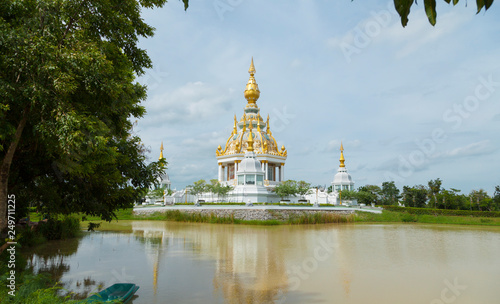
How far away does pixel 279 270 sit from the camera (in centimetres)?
939

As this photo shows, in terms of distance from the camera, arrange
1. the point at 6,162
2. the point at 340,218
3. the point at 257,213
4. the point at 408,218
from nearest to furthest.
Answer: the point at 6,162
the point at 257,213
the point at 340,218
the point at 408,218

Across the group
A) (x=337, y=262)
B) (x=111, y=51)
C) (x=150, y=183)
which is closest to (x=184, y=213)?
(x=150, y=183)

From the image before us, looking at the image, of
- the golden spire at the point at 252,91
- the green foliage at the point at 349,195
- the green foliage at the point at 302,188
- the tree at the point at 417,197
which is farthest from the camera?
the golden spire at the point at 252,91

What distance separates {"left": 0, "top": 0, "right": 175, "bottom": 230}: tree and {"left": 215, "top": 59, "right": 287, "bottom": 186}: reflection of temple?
32761 millimetres

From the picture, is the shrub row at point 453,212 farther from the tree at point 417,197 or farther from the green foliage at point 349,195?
the tree at point 417,197

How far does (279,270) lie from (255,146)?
112 ft

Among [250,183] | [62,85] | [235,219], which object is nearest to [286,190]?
[250,183]

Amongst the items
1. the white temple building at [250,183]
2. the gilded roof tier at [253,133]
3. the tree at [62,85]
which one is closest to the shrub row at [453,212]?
the white temple building at [250,183]

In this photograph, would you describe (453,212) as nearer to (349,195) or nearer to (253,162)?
(349,195)

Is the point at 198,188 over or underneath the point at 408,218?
over

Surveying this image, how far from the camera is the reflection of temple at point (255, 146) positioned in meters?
42.5

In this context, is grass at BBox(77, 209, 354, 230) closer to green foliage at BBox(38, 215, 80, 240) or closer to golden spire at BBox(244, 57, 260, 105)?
green foliage at BBox(38, 215, 80, 240)

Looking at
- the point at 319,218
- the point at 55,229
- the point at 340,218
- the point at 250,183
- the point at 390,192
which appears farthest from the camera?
the point at 390,192

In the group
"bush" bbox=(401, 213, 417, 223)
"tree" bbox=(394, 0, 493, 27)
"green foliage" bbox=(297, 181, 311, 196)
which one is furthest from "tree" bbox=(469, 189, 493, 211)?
"tree" bbox=(394, 0, 493, 27)
